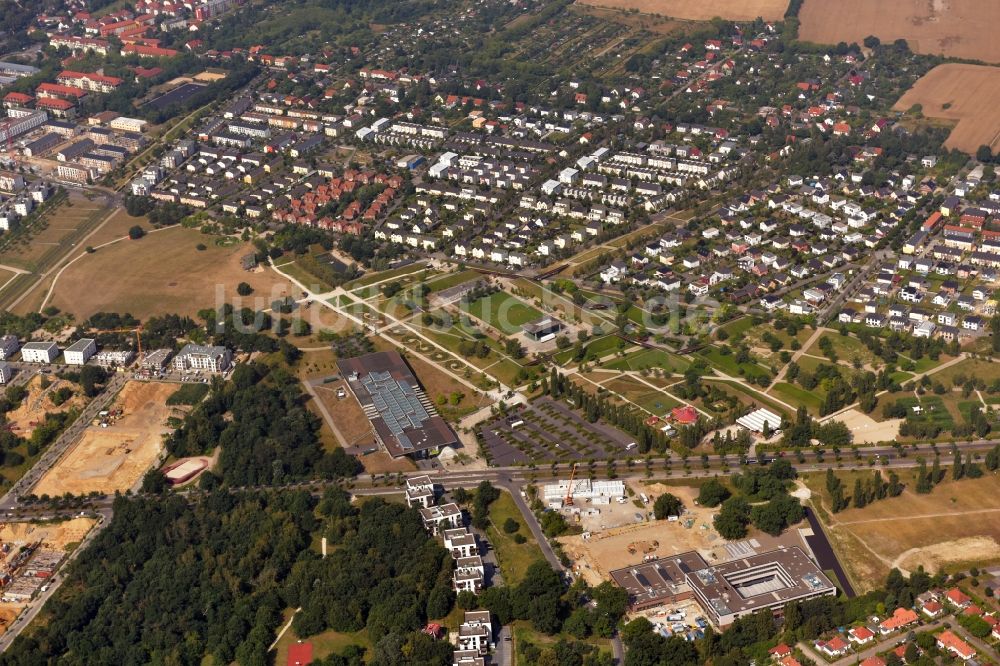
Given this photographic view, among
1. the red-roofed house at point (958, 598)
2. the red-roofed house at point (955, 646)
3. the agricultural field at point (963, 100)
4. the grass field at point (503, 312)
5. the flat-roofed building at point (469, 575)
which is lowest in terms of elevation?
the grass field at point (503, 312)

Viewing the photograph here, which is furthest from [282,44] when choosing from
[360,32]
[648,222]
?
[648,222]

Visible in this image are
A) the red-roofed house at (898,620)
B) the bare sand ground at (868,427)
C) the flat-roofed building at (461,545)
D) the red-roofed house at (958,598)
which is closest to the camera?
the red-roofed house at (898,620)

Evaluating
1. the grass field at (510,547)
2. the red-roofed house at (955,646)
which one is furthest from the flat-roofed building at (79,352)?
the red-roofed house at (955,646)

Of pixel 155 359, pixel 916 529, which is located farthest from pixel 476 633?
pixel 155 359

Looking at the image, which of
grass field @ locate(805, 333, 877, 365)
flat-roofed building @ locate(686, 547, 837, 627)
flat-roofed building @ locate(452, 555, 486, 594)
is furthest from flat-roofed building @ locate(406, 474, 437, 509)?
grass field @ locate(805, 333, 877, 365)

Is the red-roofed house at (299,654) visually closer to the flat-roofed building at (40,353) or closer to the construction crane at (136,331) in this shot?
the construction crane at (136,331)

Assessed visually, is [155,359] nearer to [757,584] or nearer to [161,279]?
[161,279]

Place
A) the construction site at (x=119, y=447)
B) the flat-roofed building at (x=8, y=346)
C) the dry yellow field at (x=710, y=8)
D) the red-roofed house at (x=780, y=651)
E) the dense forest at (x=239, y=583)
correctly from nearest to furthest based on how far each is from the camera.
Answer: the red-roofed house at (x=780, y=651) → the dense forest at (x=239, y=583) → the construction site at (x=119, y=447) → the flat-roofed building at (x=8, y=346) → the dry yellow field at (x=710, y=8)
